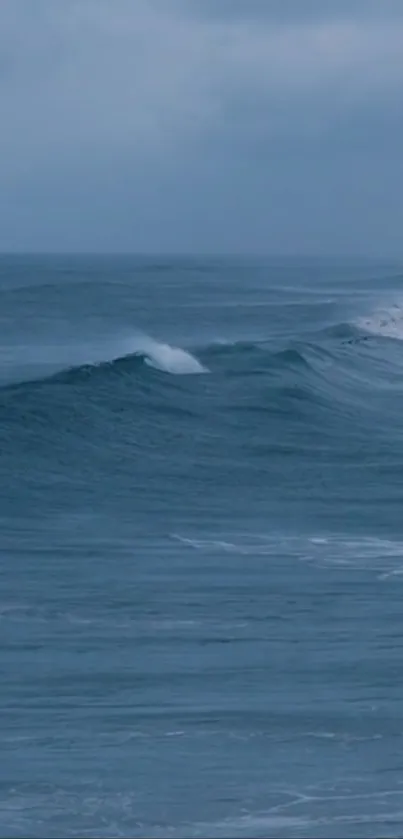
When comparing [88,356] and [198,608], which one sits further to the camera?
[88,356]

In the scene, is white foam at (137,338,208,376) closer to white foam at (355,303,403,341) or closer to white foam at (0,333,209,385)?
white foam at (0,333,209,385)

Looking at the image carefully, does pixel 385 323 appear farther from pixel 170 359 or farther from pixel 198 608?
pixel 198 608

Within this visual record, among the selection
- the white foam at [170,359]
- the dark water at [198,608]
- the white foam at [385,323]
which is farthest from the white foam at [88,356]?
the white foam at [385,323]

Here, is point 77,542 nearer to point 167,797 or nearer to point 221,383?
point 167,797

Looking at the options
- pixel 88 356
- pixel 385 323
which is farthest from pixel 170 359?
pixel 385 323

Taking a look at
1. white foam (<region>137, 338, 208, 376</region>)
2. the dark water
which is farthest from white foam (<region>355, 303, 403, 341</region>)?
the dark water

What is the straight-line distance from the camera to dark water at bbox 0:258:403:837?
945cm

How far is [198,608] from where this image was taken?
44.4 ft

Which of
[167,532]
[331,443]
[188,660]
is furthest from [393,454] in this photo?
[188,660]

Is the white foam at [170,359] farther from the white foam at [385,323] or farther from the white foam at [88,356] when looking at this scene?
the white foam at [385,323]

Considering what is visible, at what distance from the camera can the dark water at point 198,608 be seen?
31.0 ft

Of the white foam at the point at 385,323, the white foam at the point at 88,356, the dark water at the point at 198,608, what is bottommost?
the dark water at the point at 198,608

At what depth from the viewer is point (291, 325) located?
51156 millimetres

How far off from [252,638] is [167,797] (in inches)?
137
